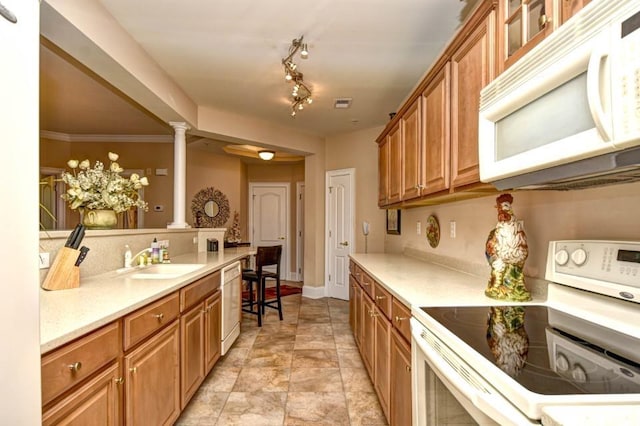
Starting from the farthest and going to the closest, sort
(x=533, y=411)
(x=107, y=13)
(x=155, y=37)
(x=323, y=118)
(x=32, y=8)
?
1. (x=323, y=118)
2. (x=155, y=37)
3. (x=107, y=13)
4. (x=32, y=8)
5. (x=533, y=411)

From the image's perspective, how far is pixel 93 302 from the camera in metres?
1.40

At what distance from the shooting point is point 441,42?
2486mm

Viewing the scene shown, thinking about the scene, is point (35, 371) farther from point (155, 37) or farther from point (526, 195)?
point (155, 37)

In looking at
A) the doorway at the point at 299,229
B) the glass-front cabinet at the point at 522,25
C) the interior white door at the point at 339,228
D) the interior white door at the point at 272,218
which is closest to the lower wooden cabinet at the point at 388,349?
the glass-front cabinet at the point at 522,25

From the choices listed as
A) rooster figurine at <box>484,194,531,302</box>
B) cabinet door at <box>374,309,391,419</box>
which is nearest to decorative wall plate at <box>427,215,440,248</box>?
cabinet door at <box>374,309,391,419</box>

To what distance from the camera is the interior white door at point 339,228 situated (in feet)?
16.6

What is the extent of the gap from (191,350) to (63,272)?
2.89 ft

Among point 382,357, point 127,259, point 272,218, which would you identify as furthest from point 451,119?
point 272,218

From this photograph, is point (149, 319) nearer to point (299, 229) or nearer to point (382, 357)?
point (382, 357)

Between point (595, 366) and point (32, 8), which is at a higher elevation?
point (32, 8)

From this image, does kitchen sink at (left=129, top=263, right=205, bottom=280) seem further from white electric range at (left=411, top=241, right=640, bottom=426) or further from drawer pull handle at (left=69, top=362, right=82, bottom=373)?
white electric range at (left=411, top=241, right=640, bottom=426)

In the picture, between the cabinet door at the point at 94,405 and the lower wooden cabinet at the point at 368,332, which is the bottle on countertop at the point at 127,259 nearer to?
the cabinet door at the point at 94,405

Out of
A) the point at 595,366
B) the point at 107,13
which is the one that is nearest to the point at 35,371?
the point at 595,366

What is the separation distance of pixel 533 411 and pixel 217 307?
242 centimetres
